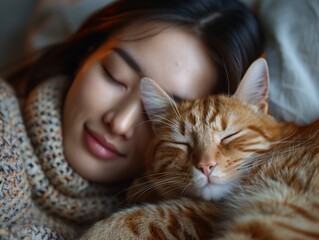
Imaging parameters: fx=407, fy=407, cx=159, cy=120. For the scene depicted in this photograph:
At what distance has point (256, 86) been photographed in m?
1.19

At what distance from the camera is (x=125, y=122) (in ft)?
3.92

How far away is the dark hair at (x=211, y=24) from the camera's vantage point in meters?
1.32

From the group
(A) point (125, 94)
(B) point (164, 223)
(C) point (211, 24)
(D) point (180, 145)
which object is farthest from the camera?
(C) point (211, 24)

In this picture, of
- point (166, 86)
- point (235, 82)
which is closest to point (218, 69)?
point (235, 82)

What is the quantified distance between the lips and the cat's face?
114mm

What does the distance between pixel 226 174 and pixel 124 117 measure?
35 centimetres

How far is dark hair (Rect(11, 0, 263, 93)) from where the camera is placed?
1322 millimetres

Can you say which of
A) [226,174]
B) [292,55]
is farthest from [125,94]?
[292,55]

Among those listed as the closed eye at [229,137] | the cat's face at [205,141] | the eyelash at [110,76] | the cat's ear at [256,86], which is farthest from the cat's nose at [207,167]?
the eyelash at [110,76]

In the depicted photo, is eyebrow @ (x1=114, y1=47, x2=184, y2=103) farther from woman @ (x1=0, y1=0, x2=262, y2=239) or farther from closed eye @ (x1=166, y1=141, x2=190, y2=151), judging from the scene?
closed eye @ (x1=166, y1=141, x2=190, y2=151)

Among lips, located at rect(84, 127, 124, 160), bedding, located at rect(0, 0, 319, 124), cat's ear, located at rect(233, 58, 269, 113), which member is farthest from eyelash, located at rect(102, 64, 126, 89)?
bedding, located at rect(0, 0, 319, 124)

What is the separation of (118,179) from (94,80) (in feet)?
1.10

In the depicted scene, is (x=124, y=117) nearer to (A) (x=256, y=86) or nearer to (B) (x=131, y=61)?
(B) (x=131, y=61)

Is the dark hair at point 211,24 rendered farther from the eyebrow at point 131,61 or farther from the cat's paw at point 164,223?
the cat's paw at point 164,223
